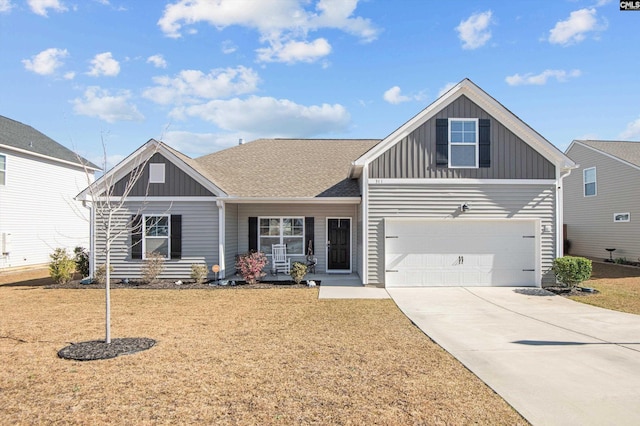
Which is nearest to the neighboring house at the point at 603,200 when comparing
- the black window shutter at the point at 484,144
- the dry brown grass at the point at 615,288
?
the dry brown grass at the point at 615,288

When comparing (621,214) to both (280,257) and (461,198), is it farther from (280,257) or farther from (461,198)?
(280,257)

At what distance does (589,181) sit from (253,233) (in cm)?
1756

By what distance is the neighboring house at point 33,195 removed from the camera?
17.3 m

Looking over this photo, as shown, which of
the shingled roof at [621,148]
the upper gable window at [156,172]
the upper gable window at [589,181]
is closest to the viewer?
the upper gable window at [156,172]

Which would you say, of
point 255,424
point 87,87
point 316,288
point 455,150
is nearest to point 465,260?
point 455,150

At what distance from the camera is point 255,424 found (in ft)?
12.0

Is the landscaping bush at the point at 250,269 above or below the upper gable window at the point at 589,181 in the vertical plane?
below

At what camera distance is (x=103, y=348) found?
599cm

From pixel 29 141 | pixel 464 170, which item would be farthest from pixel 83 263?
pixel 464 170

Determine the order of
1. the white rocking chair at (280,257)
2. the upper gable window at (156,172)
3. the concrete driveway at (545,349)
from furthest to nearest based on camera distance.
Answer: the white rocking chair at (280,257)
the upper gable window at (156,172)
the concrete driveway at (545,349)

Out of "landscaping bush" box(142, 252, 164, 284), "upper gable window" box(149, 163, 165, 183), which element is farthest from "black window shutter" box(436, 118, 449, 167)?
"landscaping bush" box(142, 252, 164, 284)

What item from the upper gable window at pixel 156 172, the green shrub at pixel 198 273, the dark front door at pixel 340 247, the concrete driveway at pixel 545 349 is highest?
the upper gable window at pixel 156 172

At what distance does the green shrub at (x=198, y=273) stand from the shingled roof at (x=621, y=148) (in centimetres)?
1861

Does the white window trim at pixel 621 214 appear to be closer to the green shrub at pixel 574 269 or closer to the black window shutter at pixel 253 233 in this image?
the green shrub at pixel 574 269
